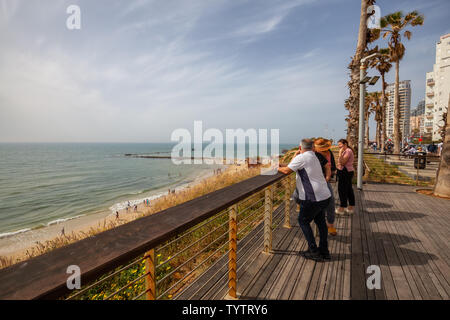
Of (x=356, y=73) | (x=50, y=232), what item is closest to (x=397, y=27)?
(x=356, y=73)

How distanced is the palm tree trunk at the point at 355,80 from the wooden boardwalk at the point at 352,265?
5.49 meters

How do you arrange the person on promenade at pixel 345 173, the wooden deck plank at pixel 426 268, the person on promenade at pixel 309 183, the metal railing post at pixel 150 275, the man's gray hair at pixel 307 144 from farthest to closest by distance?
the person on promenade at pixel 345 173 < the man's gray hair at pixel 307 144 < the person on promenade at pixel 309 183 < the wooden deck plank at pixel 426 268 < the metal railing post at pixel 150 275

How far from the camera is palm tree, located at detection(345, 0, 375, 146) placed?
865cm

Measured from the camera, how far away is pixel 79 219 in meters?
16.6

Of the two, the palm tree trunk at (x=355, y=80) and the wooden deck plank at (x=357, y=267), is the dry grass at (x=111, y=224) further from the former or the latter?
the palm tree trunk at (x=355, y=80)

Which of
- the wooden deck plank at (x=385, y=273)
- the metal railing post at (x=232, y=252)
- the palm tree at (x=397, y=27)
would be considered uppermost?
the palm tree at (x=397, y=27)

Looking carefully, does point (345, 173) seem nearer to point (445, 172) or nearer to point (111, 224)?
point (445, 172)

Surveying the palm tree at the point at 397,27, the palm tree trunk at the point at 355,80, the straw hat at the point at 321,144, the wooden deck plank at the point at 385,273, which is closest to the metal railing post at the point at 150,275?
the wooden deck plank at the point at 385,273

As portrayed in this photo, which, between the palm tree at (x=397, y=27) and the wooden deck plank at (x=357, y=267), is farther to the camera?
the palm tree at (x=397, y=27)

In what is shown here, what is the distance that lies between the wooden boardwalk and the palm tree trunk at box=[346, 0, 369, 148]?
5.49 m

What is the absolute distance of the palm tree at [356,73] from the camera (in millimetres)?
8648
